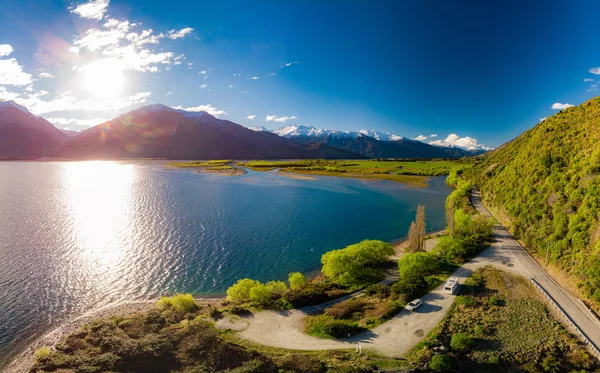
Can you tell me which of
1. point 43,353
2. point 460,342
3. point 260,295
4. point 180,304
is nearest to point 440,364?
point 460,342

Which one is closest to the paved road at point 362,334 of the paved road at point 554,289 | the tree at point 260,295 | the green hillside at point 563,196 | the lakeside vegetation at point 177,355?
the lakeside vegetation at point 177,355

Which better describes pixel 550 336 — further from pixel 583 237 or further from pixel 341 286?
pixel 341 286

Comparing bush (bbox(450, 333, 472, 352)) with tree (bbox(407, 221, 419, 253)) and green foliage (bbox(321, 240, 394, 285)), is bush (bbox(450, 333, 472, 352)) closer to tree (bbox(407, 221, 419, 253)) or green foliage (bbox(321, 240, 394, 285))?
green foliage (bbox(321, 240, 394, 285))

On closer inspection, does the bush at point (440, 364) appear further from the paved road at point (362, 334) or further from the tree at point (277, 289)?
the tree at point (277, 289)

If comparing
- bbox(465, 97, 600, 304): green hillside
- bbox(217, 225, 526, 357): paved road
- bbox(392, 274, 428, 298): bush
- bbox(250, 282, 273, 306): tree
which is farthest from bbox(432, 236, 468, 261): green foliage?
bbox(250, 282, 273, 306): tree

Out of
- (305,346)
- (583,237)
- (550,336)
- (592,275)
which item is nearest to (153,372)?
(305,346)

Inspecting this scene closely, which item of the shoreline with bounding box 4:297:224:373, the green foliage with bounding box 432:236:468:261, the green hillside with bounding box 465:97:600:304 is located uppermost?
the green hillside with bounding box 465:97:600:304
